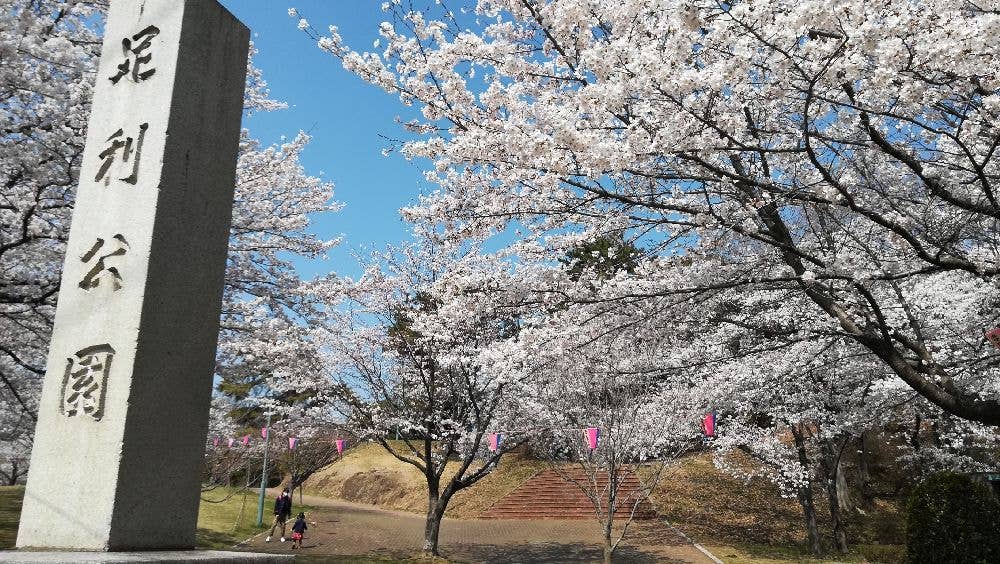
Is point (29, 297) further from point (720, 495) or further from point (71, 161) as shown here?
point (720, 495)

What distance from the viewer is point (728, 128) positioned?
5043 millimetres

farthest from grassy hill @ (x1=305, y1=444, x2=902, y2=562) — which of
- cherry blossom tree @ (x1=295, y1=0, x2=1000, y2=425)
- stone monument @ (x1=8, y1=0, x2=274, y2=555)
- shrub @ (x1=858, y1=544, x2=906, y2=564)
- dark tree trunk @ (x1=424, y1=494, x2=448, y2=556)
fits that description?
stone monument @ (x1=8, y1=0, x2=274, y2=555)

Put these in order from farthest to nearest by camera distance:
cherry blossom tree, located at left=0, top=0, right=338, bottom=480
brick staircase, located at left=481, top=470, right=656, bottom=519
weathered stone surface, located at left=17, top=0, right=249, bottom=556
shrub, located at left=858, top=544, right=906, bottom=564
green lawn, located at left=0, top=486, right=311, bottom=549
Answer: brick staircase, located at left=481, top=470, right=656, bottom=519, shrub, located at left=858, top=544, right=906, bottom=564, green lawn, located at left=0, top=486, right=311, bottom=549, cherry blossom tree, located at left=0, top=0, right=338, bottom=480, weathered stone surface, located at left=17, top=0, right=249, bottom=556

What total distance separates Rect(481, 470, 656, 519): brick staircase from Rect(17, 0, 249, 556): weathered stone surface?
20.0 m

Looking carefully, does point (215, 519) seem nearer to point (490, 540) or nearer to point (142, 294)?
point (490, 540)

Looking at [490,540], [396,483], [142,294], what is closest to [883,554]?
[490,540]

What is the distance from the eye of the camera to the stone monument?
11.6 feet

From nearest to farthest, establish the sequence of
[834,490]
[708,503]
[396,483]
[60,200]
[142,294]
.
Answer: [142,294] < [60,200] < [834,490] < [708,503] < [396,483]

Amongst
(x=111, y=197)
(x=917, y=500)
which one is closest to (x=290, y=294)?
(x=111, y=197)

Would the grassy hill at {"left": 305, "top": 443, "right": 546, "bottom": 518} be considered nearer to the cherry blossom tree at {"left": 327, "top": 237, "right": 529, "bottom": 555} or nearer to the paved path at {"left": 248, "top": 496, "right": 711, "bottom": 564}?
the paved path at {"left": 248, "top": 496, "right": 711, "bottom": 564}

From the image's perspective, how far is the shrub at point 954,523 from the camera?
9.26 metres

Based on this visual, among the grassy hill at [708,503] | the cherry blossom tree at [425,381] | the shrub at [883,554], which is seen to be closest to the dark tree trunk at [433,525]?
the cherry blossom tree at [425,381]

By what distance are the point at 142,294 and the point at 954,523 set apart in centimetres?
1104

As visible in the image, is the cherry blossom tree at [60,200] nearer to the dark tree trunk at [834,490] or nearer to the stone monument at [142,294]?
the stone monument at [142,294]
